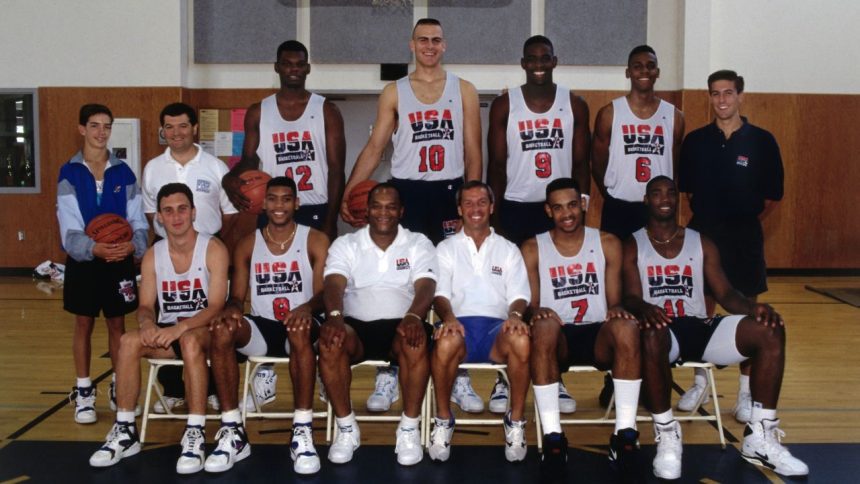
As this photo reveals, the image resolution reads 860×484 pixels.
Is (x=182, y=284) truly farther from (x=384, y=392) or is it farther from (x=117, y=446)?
(x=384, y=392)

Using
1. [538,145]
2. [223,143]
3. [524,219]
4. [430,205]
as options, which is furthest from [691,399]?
[223,143]

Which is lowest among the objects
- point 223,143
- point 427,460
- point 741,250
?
point 427,460

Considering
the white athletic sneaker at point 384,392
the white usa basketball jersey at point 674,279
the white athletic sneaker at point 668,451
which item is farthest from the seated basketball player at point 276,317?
the white usa basketball jersey at point 674,279

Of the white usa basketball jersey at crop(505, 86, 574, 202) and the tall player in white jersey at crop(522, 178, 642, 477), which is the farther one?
the white usa basketball jersey at crop(505, 86, 574, 202)

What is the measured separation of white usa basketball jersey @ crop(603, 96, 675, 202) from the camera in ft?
15.3

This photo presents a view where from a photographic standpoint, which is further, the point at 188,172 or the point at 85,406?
the point at 188,172

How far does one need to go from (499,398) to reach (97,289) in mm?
2073

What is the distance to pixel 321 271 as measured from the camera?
421 cm

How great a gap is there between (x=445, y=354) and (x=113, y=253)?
1.74m

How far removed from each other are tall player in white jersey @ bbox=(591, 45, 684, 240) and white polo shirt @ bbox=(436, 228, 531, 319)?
0.80m

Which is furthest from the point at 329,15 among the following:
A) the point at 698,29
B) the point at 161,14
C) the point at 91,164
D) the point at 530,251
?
the point at 530,251

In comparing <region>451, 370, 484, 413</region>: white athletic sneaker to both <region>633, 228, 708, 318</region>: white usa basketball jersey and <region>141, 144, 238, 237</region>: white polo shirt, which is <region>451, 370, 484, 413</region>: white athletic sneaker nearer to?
<region>633, 228, 708, 318</region>: white usa basketball jersey

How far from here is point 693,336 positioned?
3896 mm

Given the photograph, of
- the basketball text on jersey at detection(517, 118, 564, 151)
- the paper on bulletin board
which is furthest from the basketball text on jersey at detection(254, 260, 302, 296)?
the paper on bulletin board
